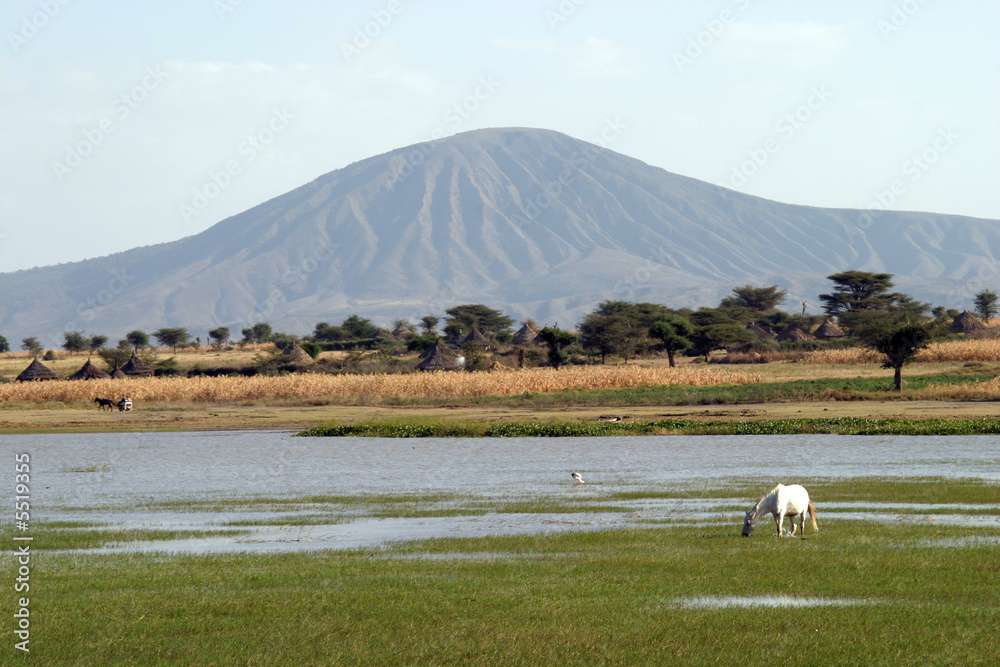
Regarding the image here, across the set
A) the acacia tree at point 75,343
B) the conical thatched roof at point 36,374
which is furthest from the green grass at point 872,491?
the acacia tree at point 75,343

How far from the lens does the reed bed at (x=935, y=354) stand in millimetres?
99062

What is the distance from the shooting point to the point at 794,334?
143500 millimetres

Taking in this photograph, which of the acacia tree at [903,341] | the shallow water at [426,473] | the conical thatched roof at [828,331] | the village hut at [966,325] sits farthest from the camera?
the conical thatched roof at [828,331]

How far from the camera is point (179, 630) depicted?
16344mm

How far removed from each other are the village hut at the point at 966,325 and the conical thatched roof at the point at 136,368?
73349mm

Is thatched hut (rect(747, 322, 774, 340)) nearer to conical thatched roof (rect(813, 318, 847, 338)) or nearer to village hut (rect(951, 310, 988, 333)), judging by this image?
conical thatched roof (rect(813, 318, 847, 338))

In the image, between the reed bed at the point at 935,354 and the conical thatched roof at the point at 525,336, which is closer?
the reed bed at the point at 935,354

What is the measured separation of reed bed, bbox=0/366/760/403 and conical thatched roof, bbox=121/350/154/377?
78.8 feet

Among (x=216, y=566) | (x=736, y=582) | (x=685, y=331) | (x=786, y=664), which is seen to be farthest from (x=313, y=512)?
(x=685, y=331)

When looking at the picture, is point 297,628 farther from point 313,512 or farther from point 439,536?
point 313,512

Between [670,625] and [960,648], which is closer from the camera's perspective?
[960,648]

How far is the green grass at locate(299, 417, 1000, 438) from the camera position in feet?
174

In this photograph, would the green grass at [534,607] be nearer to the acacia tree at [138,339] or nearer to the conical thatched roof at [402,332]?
the conical thatched roof at [402,332]

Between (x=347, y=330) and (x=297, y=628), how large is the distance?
524 ft
